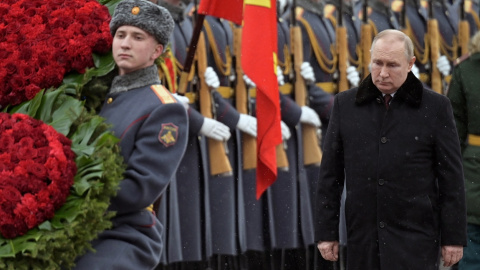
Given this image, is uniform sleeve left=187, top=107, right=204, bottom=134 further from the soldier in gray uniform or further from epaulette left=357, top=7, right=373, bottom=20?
the soldier in gray uniform

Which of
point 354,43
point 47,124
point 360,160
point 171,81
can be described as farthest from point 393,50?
point 354,43

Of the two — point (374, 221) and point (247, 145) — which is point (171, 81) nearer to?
point (247, 145)

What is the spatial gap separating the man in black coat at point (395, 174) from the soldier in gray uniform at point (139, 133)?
73cm

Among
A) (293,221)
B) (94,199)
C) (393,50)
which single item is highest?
(393,50)

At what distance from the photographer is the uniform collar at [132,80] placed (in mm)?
6301

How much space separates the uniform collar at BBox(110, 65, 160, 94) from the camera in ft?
20.7

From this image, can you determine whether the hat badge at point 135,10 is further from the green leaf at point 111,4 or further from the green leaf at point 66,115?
the green leaf at point 66,115

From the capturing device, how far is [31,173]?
18.8ft

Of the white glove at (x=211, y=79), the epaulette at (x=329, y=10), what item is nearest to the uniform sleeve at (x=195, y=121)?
the white glove at (x=211, y=79)

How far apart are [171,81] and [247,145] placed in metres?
1.82

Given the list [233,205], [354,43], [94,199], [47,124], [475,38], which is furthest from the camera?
[354,43]

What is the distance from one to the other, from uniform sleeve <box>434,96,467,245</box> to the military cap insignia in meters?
1.16

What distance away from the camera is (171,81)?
860 cm

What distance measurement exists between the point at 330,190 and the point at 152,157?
815 mm
